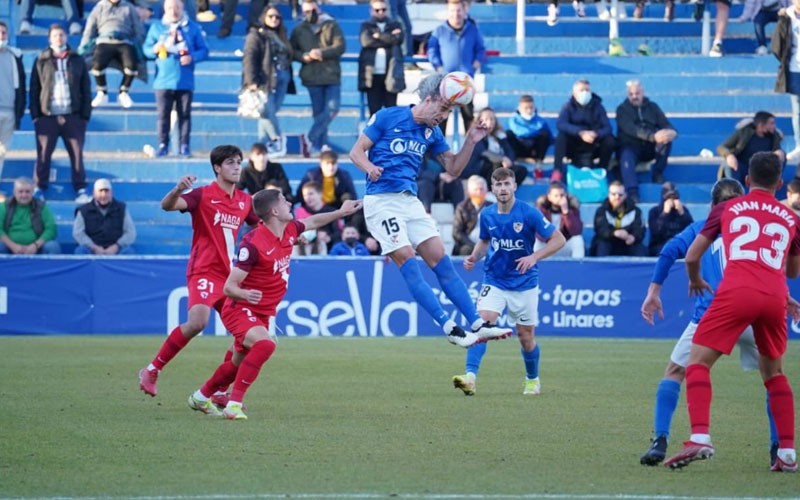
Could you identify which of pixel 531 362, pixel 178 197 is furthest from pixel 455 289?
pixel 178 197

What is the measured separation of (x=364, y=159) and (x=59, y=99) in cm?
1236

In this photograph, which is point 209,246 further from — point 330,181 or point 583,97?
point 583,97

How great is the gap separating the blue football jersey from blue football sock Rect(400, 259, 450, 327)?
2.38 meters

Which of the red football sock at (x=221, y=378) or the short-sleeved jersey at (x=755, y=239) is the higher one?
the short-sleeved jersey at (x=755, y=239)

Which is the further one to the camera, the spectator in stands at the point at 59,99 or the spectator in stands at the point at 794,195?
the spectator in stands at the point at 59,99

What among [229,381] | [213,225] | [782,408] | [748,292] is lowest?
[229,381]

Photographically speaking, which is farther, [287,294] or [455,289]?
[287,294]

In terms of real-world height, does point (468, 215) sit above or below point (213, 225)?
below

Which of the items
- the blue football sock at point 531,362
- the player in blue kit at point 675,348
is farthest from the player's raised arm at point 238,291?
the blue football sock at point 531,362

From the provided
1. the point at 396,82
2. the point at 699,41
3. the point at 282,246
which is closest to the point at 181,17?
the point at 396,82

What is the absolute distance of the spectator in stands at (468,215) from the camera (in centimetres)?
2077

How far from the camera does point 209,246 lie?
447 inches

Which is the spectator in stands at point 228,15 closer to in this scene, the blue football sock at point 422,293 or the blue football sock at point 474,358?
the blue football sock at point 474,358

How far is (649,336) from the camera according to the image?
65.8ft
